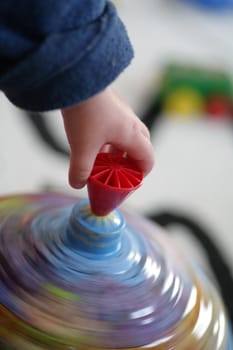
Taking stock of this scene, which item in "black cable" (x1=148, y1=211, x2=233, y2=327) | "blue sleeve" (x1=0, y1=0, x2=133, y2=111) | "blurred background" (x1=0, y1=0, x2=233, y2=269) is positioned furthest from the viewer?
"blurred background" (x1=0, y1=0, x2=233, y2=269)

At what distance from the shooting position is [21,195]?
0.55 metres

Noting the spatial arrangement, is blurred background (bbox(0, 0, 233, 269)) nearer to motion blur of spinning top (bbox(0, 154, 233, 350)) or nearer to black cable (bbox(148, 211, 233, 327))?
black cable (bbox(148, 211, 233, 327))

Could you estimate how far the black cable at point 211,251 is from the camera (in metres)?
0.73

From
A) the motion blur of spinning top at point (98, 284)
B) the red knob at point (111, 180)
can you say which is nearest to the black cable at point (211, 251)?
the motion blur of spinning top at point (98, 284)

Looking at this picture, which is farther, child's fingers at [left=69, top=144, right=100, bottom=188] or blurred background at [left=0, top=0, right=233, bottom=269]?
blurred background at [left=0, top=0, right=233, bottom=269]

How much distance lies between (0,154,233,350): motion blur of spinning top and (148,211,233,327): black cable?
21cm

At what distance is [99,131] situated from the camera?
1.38ft

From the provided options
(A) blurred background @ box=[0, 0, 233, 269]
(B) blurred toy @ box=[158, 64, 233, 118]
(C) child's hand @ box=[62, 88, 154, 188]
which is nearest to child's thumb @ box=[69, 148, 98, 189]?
(C) child's hand @ box=[62, 88, 154, 188]

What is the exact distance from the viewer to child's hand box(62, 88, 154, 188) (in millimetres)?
413

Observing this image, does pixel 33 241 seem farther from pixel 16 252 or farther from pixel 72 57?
pixel 72 57

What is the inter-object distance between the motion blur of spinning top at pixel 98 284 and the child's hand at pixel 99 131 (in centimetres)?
1

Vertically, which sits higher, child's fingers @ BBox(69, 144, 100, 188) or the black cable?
child's fingers @ BBox(69, 144, 100, 188)

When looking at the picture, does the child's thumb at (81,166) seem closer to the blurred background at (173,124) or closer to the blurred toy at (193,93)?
the blurred background at (173,124)

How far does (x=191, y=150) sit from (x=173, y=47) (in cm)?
32
